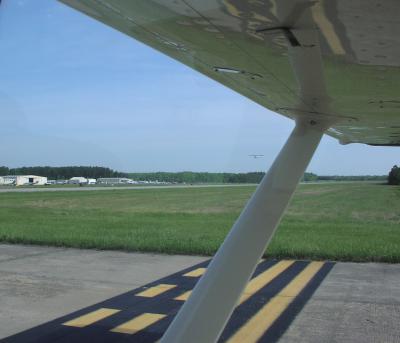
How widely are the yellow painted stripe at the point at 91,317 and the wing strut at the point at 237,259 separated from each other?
137 inches

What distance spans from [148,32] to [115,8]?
344 millimetres

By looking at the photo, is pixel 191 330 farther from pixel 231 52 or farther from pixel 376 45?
pixel 376 45

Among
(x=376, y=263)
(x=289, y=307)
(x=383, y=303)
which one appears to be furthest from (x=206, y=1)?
(x=376, y=263)

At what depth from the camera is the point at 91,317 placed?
20.5ft

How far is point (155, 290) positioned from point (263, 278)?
1860 mm

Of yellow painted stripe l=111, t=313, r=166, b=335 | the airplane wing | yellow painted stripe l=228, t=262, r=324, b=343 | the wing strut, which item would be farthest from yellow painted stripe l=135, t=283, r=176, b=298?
the wing strut

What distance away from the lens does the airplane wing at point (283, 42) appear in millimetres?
2027

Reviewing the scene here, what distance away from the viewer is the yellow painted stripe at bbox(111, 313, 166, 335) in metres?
5.71

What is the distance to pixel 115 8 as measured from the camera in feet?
7.24

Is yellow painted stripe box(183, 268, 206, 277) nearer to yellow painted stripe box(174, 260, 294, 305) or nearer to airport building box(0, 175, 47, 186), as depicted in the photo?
yellow painted stripe box(174, 260, 294, 305)

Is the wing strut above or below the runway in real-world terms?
above

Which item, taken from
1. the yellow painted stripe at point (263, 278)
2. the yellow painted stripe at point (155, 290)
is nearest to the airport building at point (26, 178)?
the yellow painted stripe at point (155, 290)

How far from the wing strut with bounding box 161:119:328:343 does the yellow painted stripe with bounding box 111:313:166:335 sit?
306 centimetres

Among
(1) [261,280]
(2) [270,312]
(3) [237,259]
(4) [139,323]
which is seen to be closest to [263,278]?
(1) [261,280]
